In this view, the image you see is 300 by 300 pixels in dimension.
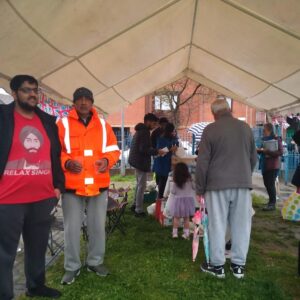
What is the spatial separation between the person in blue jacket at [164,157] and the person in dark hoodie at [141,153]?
182mm

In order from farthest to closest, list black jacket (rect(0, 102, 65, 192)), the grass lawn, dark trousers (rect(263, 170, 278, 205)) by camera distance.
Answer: dark trousers (rect(263, 170, 278, 205)), the grass lawn, black jacket (rect(0, 102, 65, 192))

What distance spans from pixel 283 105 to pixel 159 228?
9.77 feet

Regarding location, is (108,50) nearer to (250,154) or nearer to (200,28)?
(200,28)

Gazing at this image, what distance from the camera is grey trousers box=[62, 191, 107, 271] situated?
3582 mm

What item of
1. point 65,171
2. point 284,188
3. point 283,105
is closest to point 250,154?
point 65,171

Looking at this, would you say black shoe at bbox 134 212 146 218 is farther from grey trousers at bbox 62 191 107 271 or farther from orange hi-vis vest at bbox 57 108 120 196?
orange hi-vis vest at bbox 57 108 120 196

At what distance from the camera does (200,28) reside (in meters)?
5.49

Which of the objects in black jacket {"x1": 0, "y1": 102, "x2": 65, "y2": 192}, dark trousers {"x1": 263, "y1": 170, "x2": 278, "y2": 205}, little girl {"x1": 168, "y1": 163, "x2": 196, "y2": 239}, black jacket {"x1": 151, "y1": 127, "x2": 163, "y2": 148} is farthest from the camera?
dark trousers {"x1": 263, "y1": 170, "x2": 278, "y2": 205}

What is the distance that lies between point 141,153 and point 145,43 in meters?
2.09

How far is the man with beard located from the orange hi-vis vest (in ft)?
0.75

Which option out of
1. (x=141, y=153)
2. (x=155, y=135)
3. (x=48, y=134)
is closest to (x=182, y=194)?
(x=141, y=153)

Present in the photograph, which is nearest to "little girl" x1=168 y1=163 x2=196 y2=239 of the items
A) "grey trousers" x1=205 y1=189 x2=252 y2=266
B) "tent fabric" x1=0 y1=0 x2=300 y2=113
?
"grey trousers" x1=205 y1=189 x2=252 y2=266

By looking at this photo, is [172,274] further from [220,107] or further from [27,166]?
[27,166]

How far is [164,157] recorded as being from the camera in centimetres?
669
